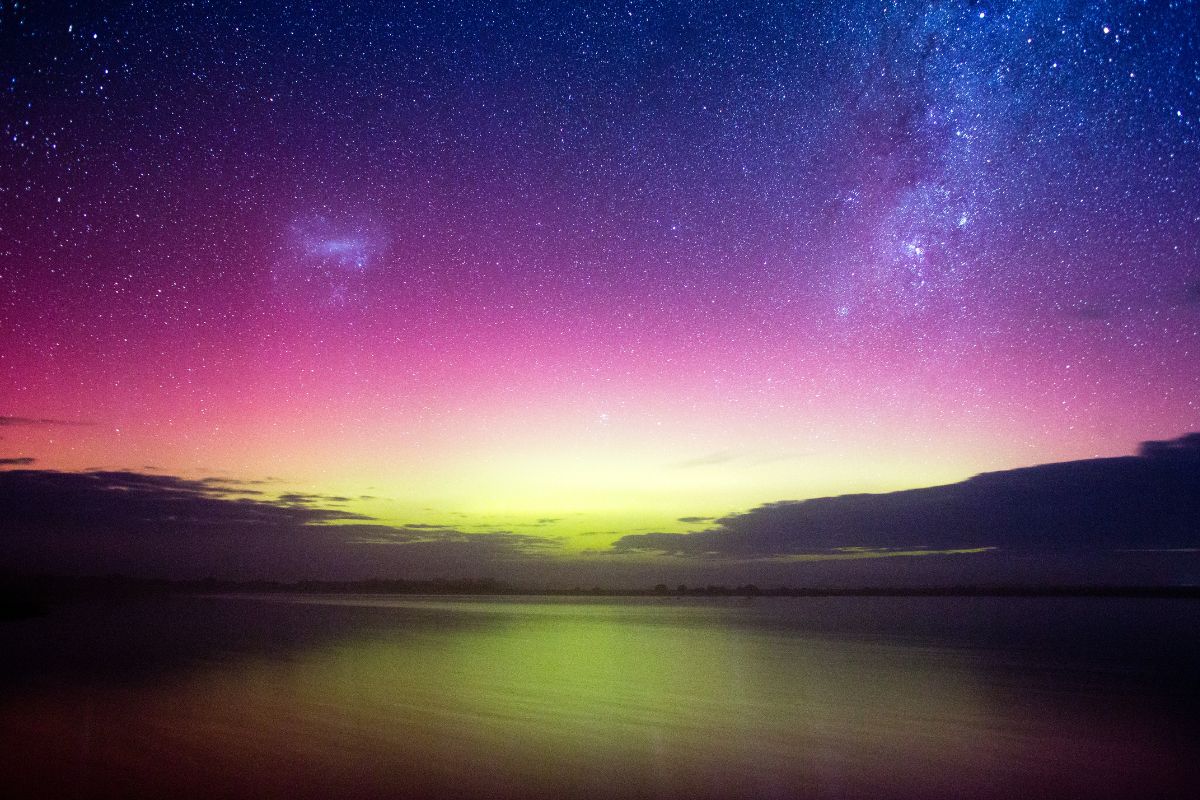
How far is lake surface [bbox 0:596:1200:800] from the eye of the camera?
1112 centimetres

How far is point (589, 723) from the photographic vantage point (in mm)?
15906

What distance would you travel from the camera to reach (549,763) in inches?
492

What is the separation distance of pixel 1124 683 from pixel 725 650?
14619mm

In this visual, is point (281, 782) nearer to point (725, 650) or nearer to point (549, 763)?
point (549, 763)

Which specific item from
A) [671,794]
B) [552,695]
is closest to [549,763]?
[671,794]

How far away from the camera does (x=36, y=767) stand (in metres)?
11.1

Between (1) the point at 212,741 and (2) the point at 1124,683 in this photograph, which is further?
(2) the point at 1124,683

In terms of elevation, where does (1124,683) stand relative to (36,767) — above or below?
below

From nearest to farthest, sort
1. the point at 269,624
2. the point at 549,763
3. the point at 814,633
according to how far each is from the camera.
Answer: the point at 549,763, the point at 814,633, the point at 269,624

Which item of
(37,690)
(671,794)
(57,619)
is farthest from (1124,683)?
(57,619)

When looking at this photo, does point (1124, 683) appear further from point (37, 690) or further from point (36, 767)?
point (37, 690)

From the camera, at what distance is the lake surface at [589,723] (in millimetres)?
11117

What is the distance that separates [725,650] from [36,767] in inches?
1027

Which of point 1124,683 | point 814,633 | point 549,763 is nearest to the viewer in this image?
point 549,763
